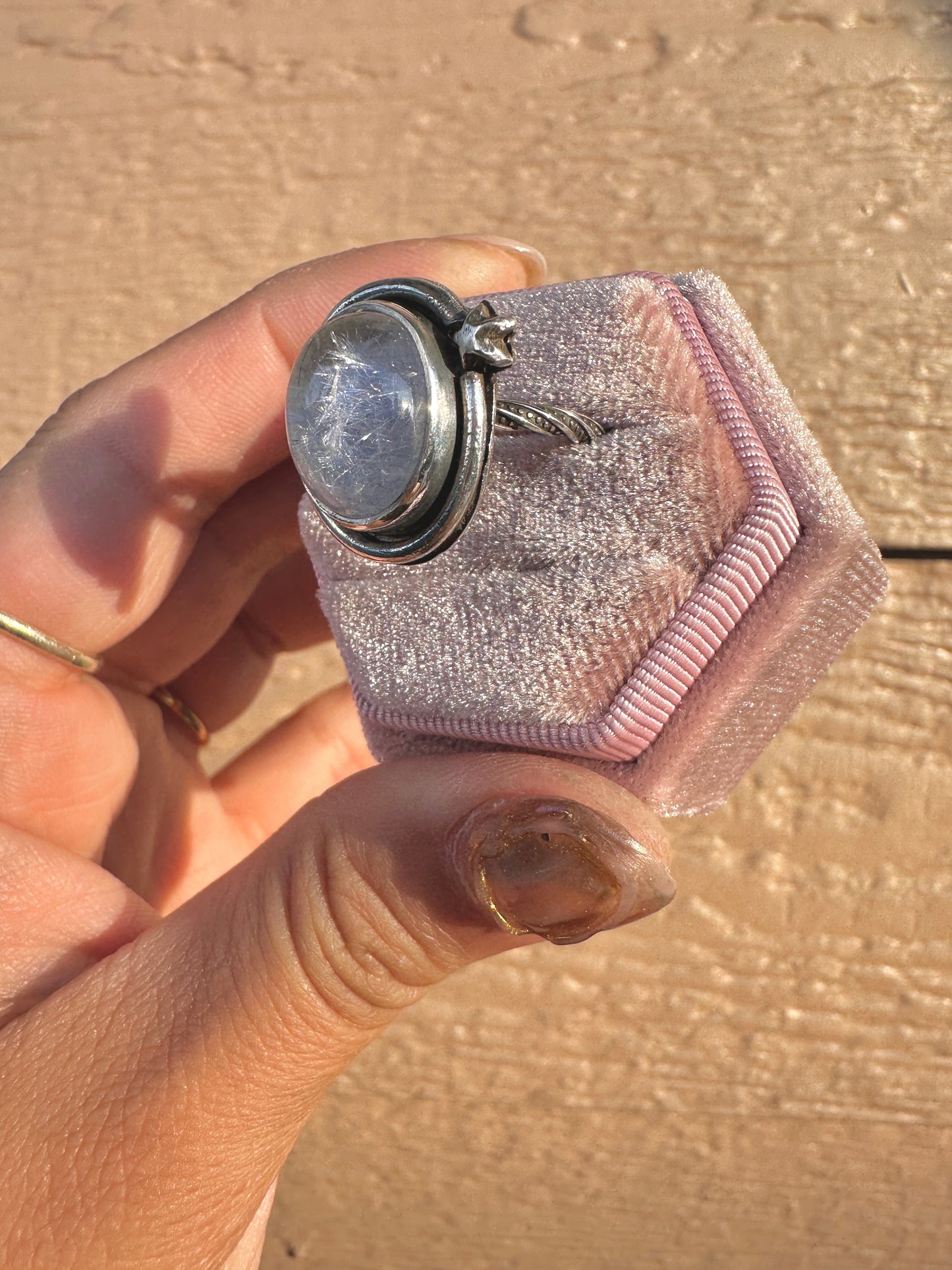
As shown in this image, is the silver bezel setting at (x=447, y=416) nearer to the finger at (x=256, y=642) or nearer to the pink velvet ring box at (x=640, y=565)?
the pink velvet ring box at (x=640, y=565)

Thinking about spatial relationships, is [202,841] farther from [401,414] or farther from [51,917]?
[401,414]

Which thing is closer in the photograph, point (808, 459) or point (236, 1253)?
point (808, 459)

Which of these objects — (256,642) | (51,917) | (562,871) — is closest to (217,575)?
(256,642)

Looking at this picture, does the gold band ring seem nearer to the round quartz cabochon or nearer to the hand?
the hand

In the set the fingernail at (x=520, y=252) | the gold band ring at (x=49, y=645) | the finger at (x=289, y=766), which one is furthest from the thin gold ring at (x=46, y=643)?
the fingernail at (x=520, y=252)

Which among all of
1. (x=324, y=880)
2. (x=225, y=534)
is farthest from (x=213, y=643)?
(x=324, y=880)

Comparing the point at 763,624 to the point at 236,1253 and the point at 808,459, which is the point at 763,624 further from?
the point at 236,1253
